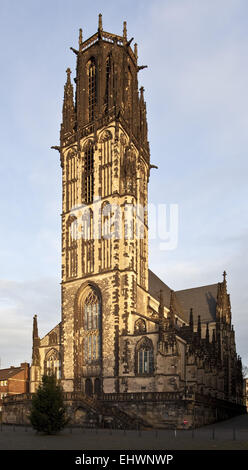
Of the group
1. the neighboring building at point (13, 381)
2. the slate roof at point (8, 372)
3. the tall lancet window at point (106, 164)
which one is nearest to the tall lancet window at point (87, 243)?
the tall lancet window at point (106, 164)

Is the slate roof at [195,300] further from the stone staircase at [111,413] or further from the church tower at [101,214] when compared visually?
the stone staircase at [111,413]

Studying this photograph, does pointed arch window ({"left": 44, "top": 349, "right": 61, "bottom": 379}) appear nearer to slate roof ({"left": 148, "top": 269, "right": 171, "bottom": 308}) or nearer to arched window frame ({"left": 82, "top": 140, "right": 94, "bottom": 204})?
slate roof ({"left": 148, "top": 269, "right": 171, "bottom": 308})

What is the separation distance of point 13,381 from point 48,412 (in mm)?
50012

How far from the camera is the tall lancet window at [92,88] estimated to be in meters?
59.7

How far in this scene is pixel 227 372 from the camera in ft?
224

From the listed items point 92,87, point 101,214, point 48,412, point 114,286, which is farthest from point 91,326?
point 92,87

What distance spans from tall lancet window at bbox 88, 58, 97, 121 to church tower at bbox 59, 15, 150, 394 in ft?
0.45

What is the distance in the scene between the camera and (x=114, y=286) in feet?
166

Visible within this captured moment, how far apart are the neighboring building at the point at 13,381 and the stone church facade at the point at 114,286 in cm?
2583

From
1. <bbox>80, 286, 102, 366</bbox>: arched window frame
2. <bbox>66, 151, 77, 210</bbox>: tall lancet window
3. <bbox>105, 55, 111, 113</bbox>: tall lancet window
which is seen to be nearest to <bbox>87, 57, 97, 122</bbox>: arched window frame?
<bbox>105, 55, 111, 113</bbox>: tall lancet window

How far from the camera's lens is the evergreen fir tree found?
105 ft

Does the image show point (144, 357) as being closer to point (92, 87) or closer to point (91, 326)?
point (91, 326)
